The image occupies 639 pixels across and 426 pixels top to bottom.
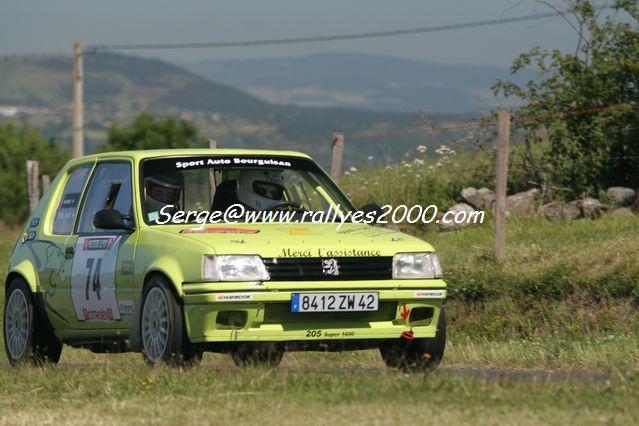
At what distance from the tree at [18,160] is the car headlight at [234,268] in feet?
165

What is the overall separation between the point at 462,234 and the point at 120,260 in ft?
31.5

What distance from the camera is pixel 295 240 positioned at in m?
9.38

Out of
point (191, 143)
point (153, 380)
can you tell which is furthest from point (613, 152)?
point (191, 143)

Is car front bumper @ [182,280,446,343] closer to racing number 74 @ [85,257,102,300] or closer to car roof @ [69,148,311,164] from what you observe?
racing number 74 @ [85,257,102,300]

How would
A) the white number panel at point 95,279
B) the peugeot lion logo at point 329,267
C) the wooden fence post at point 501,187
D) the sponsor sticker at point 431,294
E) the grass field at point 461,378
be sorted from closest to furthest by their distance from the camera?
the grass field at point 461,378
the peugeot lion logo at point 329,267
the sponsor sticker at point 431,294
the white number panel at point 95,279
the wooden fence post at point 501,187

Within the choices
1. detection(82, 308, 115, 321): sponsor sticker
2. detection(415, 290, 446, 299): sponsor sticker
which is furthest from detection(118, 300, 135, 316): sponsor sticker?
detection(415, 290, 446, 299): sponsor sticker

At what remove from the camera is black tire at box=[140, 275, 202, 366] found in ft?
29.9

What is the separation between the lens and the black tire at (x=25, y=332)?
1126 cm

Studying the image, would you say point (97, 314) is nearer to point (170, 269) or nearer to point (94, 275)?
point (94, 275)

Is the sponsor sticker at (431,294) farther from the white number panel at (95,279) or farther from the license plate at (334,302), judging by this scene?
the white number panel at (95,279)

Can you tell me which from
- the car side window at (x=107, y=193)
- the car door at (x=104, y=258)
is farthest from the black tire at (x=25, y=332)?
the car side window at (x=107, y=193)

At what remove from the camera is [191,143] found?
267 ft

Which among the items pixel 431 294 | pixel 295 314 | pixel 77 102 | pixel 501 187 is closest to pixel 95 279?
pixel 295 314

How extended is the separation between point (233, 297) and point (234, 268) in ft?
0.66
